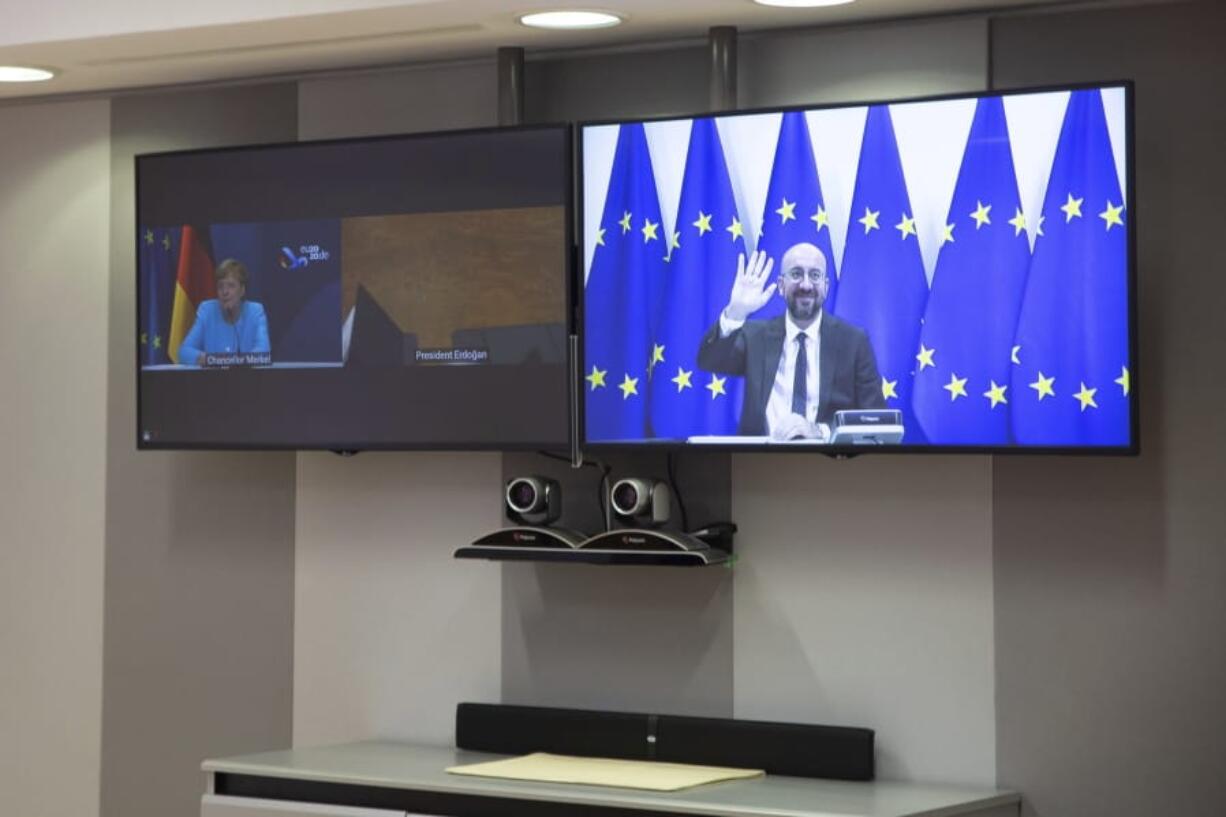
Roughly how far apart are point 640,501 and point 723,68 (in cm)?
100

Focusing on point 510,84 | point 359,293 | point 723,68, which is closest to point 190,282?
point 359,293

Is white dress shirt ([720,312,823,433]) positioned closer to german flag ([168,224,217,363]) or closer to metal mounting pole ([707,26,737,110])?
metal mounting pole ([707,26,737,110])

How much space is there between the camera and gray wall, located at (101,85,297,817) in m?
4.84

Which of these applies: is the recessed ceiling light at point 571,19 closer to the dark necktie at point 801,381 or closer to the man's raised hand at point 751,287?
the man's raised hand at point 751,287

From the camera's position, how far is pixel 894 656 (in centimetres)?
418

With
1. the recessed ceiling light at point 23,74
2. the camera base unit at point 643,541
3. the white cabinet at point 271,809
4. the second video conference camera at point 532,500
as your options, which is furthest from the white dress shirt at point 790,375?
the recessed ceiling light at point 23,74

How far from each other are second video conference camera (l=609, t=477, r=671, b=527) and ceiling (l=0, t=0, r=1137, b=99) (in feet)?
3.41

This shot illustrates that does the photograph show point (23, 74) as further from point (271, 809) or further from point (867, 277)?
point (867, 277)

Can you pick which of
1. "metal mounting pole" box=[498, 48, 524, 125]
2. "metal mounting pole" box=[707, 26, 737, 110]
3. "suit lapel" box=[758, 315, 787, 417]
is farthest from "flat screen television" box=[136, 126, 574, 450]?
"suit lapel" box=[758, 315, 787, 417]

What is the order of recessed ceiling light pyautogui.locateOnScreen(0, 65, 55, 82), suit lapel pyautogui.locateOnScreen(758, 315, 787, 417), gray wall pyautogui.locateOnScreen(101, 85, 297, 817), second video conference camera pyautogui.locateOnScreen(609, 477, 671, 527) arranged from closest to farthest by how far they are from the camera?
suit lapel pyautogui.locateOnScreen(758, 315, 787, 417) < second video conference camera pyautogui.locateOnScreen(609, 477, 671, 527) < recessed ceiling light pyautogui.locateOnScreen(0, 65, 55, 82) < gray wall pyautogui.locateOnScreen(101, 85, 297, 817)

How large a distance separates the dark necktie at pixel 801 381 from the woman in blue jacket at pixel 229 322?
1334 mm

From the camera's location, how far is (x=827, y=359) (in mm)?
4043

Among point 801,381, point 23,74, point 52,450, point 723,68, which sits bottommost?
point 52,450

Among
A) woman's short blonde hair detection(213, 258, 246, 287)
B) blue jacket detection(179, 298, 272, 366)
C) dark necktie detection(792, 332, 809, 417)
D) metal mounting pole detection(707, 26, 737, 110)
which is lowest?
dark necktie detection(792, 332, 809, 417)
